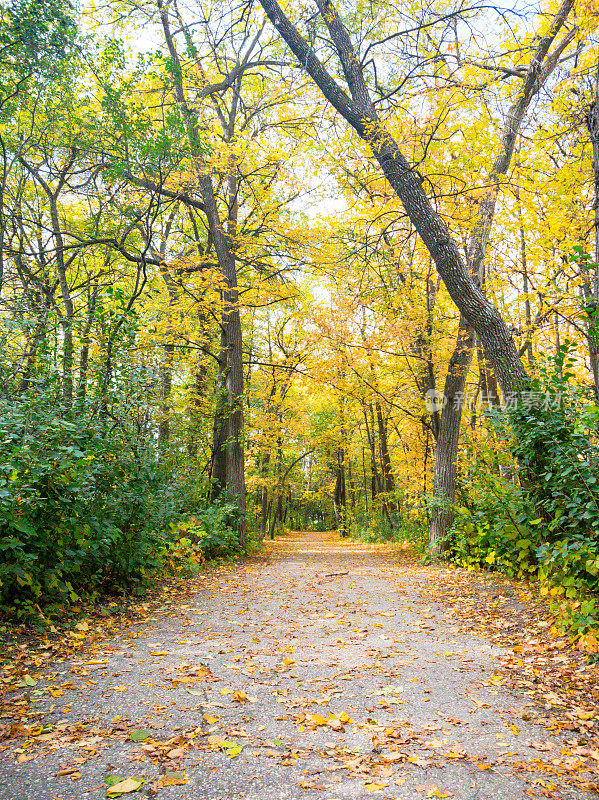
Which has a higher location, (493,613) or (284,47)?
(284,47)

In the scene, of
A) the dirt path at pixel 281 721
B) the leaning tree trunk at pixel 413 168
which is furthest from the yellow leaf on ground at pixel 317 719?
the leaning tree trunk at pixel 413 168

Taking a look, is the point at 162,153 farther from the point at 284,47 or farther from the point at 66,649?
the point at 66,649

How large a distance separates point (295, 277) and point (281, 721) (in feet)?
38.3

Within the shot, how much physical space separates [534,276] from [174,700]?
13.9m

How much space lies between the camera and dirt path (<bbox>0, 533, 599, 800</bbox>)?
2.36 m

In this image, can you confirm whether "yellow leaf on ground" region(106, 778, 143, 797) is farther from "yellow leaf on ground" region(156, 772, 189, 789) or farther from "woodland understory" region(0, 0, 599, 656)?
"woodland understory" region(0, 0, 599, 656)

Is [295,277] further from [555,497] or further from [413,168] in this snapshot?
[555,497]

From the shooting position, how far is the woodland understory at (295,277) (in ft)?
16.1

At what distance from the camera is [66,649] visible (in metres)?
4.14

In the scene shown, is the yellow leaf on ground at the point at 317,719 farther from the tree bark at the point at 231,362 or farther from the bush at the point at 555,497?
the tree bark at the point at 231,362

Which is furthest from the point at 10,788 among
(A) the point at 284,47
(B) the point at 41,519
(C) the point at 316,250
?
(A) the point at 284,47

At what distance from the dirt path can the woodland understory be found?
114 centimetres

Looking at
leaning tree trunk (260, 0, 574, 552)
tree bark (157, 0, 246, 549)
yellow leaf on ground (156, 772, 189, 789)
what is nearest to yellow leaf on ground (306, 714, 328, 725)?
yellow leaf on ground (156, 772, 189, 789)

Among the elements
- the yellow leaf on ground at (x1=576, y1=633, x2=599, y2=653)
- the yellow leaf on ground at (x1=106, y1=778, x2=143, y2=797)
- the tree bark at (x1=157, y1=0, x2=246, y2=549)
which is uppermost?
the tree bark at (x1=157, y1=0, x2=246, y2=549)
